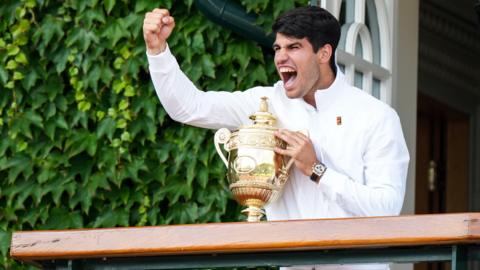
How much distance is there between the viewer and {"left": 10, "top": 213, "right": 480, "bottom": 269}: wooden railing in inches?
146

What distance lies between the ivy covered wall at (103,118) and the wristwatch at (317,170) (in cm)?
154

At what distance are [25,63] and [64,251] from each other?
2.45 meters

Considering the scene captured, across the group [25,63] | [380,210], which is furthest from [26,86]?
[380,210]

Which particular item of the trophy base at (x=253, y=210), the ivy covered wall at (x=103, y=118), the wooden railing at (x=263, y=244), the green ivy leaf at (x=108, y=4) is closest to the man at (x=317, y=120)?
the trophy base at (x=253, y=210)

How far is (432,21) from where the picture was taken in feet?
27.0

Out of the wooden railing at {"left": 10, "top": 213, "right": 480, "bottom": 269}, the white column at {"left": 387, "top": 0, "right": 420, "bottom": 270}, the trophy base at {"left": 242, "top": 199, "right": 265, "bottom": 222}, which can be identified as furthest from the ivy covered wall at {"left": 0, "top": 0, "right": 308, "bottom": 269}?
the wooden railing at {"left": 10, "top": 213, "right": 480, "bottom": 269}

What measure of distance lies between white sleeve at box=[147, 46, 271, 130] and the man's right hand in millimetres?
29

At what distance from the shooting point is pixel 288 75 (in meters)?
4.86

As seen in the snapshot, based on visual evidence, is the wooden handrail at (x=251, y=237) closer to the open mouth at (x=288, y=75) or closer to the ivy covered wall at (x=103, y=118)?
the open mouth at (x=288, y=75)

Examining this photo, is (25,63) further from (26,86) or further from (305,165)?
(305,165)

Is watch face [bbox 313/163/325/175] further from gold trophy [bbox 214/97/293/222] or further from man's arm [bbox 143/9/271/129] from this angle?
man's arm [bbox 143/9/271/129]

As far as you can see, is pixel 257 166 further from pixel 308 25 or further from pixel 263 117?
pixel 308 25

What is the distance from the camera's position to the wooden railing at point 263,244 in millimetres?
3719

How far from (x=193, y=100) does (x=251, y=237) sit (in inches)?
43.9
